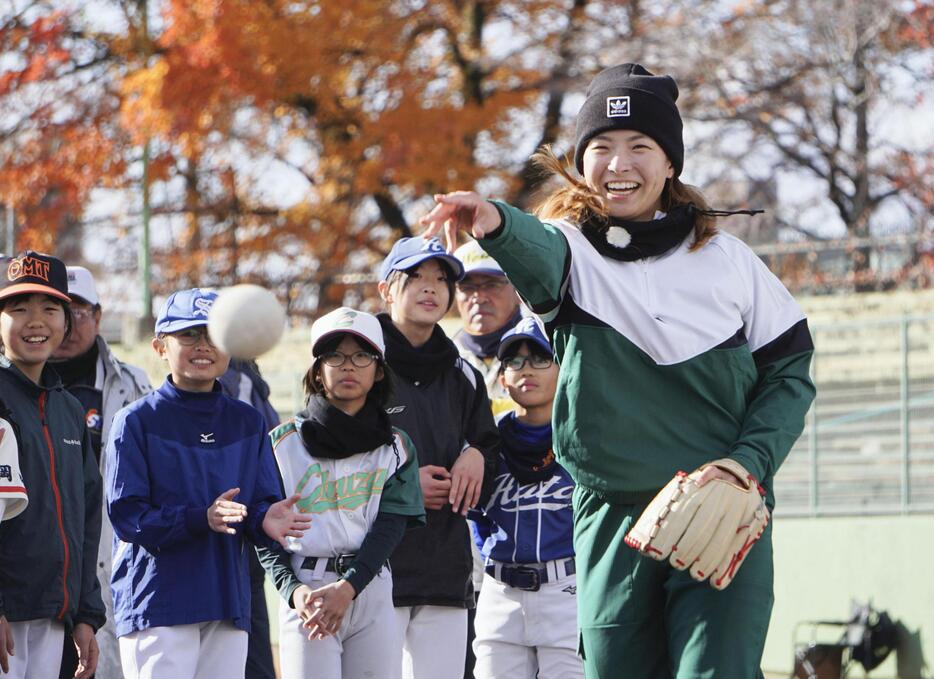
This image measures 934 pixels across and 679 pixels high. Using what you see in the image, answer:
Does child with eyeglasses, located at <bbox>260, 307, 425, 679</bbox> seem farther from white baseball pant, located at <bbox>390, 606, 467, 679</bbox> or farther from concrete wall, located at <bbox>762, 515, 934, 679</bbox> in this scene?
concrete wall, located at <bbox>762, 515, 934, 679</bbox>

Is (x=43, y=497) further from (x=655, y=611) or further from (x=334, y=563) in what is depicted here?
(x=655, y=611)

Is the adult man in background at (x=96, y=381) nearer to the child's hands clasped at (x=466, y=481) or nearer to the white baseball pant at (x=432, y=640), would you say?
the white baseball pant at (x=432, y=640)

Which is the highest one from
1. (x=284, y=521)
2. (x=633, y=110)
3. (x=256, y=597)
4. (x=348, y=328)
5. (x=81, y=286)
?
(x=633, y=110)

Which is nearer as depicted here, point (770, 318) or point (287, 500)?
point (770, 318)

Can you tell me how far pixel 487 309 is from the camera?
22.9 ft

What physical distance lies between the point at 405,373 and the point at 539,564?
98cm

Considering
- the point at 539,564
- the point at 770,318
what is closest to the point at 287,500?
the point at 539,564

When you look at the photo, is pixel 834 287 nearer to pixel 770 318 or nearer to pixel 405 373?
pixel 405 373

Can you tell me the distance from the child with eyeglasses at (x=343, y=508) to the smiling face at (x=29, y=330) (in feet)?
3.08

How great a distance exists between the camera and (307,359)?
56.1 feet

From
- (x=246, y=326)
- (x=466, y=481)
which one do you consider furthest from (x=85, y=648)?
(x=466, y=481)

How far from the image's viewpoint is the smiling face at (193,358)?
553 centimetres

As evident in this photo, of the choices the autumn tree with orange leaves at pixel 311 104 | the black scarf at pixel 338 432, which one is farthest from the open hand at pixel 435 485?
the autumn tree with orange leaves at pixel 311 104

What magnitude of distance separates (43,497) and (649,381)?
7.92 ft
